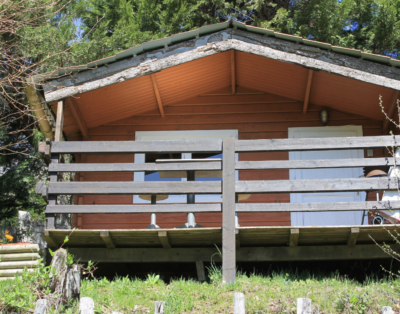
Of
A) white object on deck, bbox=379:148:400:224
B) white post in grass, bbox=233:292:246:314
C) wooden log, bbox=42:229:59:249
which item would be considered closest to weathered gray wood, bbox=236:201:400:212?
white object on deck, bbox=379:148:400:224

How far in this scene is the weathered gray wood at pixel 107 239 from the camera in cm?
643

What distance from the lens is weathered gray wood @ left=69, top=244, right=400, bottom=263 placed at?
6.64 meters

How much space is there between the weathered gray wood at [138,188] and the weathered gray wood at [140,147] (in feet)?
1.57

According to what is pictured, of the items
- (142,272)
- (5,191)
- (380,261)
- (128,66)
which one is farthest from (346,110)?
(5,191)

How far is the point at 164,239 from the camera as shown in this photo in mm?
6582

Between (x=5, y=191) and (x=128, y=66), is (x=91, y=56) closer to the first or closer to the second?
(x=5, y=191)

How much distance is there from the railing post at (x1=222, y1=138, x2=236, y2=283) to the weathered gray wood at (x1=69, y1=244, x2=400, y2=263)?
0.64m

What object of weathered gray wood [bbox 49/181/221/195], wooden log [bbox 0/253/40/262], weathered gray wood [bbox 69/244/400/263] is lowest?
wooden log [bbox 0/253/40/262]

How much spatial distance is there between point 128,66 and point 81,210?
2.36m

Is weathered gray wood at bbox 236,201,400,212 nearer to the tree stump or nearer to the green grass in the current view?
the green grass

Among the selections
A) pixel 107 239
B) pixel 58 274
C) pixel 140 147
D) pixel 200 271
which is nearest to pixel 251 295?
pixel 200 271

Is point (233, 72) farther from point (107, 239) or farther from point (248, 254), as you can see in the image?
point (107, 239)

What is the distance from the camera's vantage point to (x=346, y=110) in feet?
30.0

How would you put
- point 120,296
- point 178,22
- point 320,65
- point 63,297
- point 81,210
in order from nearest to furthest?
1. point 63,297
2. point 120,296
3. point 81,210
4. point 320,65
5. point 178,22
